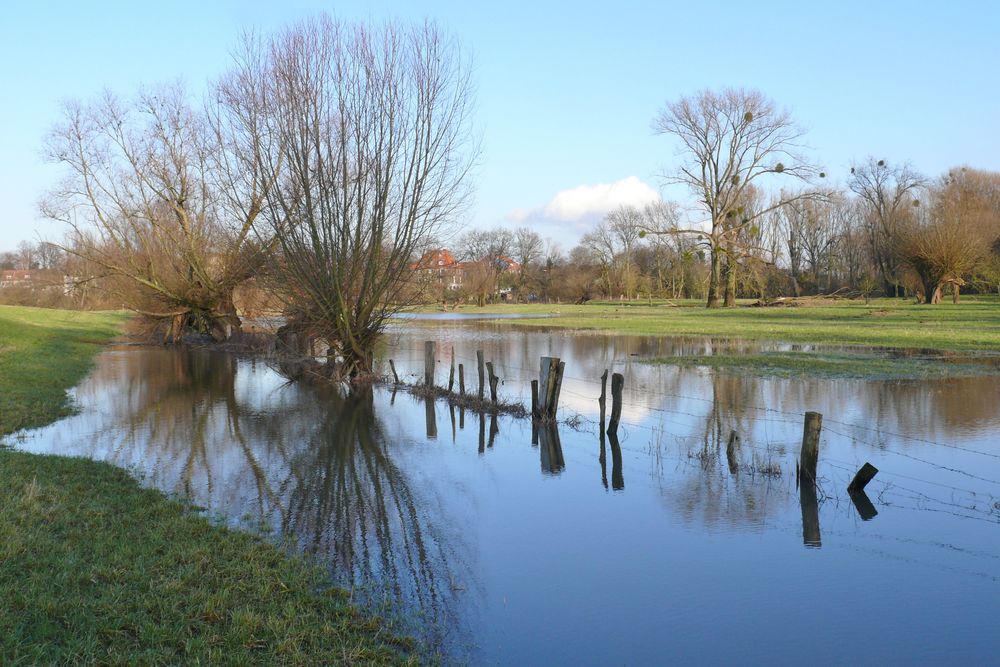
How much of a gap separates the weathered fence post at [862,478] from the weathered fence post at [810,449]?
0.44m

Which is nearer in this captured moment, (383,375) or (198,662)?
(198,662)

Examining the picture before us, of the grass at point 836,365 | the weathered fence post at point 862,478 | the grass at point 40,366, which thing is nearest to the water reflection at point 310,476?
the grass at point 40,366

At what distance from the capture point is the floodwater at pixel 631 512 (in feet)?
19.3

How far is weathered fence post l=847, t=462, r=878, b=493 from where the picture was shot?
29.0ft

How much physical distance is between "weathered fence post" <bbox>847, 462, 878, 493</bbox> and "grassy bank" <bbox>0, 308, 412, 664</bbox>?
6.11m

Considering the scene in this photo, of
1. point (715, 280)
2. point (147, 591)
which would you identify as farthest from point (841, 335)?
point (147, 591)

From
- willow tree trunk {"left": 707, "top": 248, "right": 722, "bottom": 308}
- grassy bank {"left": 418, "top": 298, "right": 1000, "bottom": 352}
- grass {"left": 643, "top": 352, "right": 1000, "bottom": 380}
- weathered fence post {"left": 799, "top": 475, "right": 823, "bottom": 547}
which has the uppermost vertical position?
willow tree trunk {"left": 707, "top": 248, "right": 722, "bottom": 308}

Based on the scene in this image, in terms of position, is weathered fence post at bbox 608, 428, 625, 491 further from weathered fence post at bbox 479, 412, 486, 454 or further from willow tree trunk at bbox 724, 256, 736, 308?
willow tree trunk at bbox 724, 256, 736, 308

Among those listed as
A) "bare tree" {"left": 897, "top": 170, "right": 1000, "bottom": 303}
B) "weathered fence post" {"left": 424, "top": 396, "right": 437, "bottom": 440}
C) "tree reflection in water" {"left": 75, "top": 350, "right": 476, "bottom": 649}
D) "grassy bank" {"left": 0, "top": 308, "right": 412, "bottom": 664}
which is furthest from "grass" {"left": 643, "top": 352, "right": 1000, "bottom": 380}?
"bare tree" {"left": 897, "top": 170, "right": 1000, "bottom": 303}

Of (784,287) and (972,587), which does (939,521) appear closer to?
(972,587)

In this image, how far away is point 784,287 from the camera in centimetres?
7194

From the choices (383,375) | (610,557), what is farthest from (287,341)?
(610,557)

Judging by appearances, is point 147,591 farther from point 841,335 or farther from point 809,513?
point 841,335

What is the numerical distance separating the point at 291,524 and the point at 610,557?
11.0 feet
